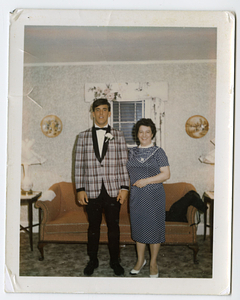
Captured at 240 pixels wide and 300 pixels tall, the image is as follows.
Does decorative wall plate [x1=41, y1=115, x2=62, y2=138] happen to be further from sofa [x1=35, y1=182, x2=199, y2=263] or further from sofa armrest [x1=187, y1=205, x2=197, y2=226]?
sofa armrest [x1=187, y1=205, x2=197, y2=226]

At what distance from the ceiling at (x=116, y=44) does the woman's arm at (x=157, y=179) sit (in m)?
0.76

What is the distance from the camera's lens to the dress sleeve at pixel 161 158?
61.2 inches

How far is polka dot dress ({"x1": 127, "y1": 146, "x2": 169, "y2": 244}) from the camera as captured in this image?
5.06ft

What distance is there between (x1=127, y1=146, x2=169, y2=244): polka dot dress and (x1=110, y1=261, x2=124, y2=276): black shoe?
22 centimetres

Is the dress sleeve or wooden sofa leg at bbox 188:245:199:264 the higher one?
the dress sleeve

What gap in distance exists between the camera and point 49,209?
159 centimetres

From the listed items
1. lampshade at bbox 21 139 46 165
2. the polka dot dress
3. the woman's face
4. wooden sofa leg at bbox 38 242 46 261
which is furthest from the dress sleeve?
wooden sofa leg at bbox 38 242 46 261

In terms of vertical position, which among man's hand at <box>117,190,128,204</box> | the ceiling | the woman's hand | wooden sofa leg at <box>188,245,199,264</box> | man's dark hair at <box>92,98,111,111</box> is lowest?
wooden sofa leg at <box>188,245,199,264</box>

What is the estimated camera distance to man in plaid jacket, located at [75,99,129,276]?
1.56 m

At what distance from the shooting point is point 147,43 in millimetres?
1558

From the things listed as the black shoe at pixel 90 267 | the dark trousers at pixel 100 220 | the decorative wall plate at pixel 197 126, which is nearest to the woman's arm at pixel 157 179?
the dark trousers at pixel 100 220
